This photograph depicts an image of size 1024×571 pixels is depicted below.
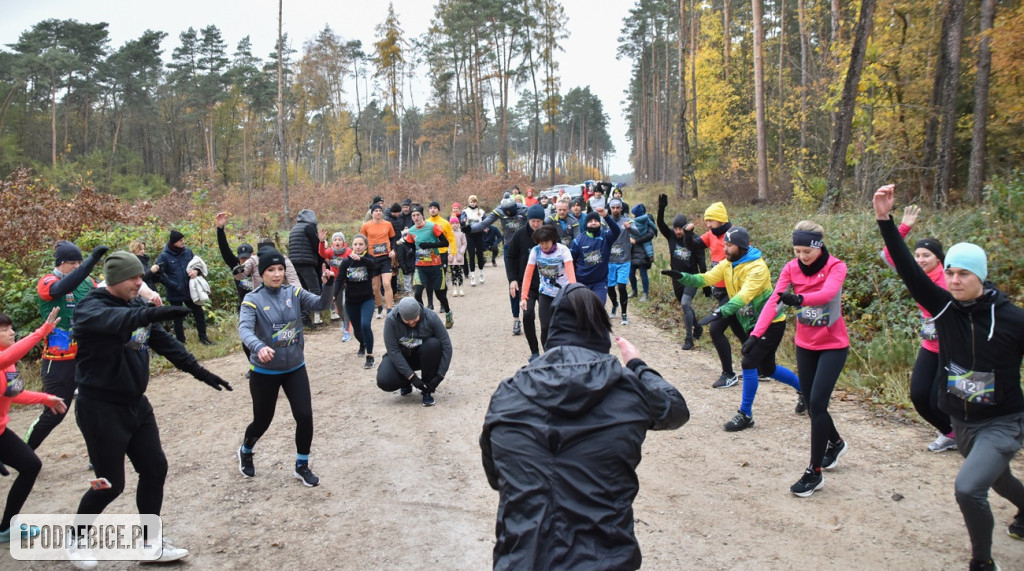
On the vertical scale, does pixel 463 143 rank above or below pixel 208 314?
above

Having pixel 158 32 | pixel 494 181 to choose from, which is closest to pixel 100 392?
pixel 494 181

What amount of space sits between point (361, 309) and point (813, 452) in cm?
647

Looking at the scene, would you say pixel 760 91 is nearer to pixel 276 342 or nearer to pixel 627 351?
pixel 276 342

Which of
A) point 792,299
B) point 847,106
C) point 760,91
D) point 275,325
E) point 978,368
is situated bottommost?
point 978,368

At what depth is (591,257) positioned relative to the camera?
27.7 ft

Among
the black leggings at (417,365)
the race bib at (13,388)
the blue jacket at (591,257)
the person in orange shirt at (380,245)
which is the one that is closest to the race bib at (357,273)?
the black leggings at (417,365)

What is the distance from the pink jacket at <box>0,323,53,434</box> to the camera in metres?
4.02

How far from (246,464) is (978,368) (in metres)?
5.62

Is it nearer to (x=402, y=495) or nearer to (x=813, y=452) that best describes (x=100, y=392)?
(x=402, y=495)

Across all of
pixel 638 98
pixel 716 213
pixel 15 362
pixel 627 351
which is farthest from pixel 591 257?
pixel 638 98

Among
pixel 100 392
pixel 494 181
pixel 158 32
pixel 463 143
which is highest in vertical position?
pixel 158 32

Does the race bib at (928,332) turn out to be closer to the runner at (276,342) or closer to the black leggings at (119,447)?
the runner at (276,342)

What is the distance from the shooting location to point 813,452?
4.81 meters

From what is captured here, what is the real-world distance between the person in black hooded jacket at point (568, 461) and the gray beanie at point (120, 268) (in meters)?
Answer: 3.05
